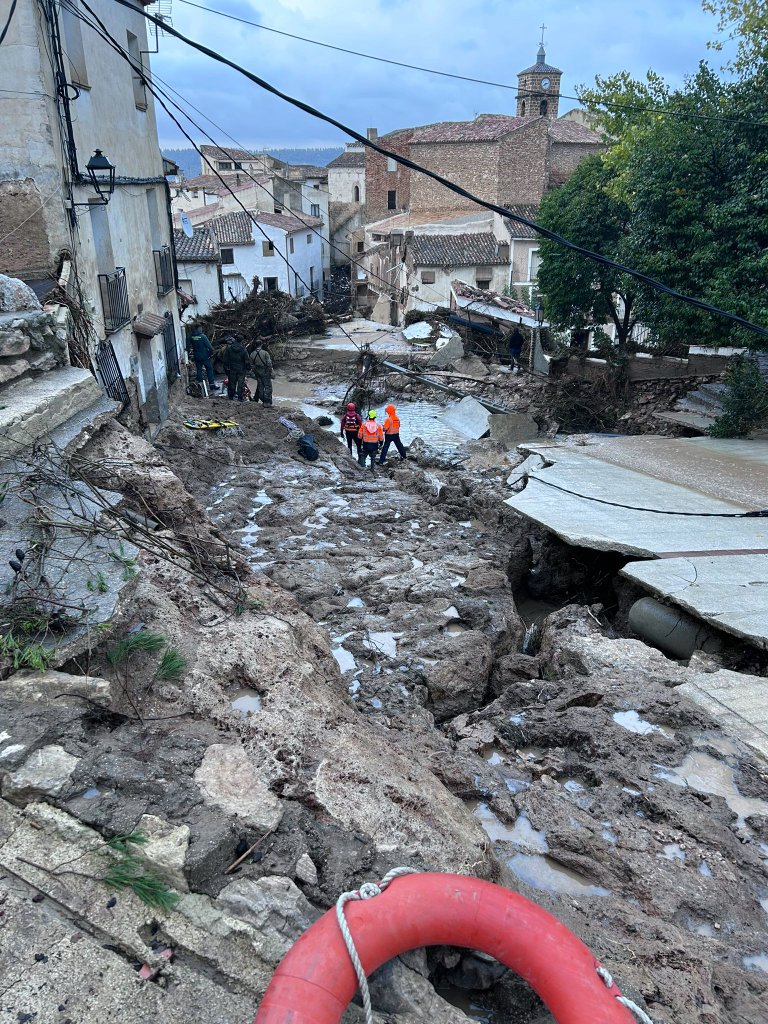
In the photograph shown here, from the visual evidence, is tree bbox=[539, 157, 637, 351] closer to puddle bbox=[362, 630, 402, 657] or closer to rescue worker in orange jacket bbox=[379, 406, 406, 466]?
rescue worker in orange jacket bbox=[379, 406, 406, 466]

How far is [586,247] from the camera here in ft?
55.3

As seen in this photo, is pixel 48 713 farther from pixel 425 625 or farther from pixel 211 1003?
pixel 425 625

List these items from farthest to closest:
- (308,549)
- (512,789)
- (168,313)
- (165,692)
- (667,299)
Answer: (168,313), (667,299), (308,549), (512,789), (165,692)

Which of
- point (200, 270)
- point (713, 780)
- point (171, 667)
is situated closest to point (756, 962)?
point (713, 780)

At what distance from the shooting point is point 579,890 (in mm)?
4105

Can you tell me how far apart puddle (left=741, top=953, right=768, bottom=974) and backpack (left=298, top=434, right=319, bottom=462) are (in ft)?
38.9

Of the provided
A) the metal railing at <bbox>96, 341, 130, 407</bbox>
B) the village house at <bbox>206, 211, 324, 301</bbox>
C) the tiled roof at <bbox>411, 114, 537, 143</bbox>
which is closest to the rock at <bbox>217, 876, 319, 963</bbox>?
the metal railing at <bbox>96, 341, 130, 407</bbox>

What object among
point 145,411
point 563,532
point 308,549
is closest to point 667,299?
point 563,532

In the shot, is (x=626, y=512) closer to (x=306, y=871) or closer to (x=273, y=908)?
(x=306, y=871)

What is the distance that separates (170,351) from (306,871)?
51.3 feet

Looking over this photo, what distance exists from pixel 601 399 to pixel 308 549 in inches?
429

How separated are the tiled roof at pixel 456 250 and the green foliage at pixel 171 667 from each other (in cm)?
3027

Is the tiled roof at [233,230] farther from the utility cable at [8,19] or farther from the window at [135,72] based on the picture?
the utility cable at [8,19]

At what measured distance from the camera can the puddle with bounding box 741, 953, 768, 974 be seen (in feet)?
11.9
